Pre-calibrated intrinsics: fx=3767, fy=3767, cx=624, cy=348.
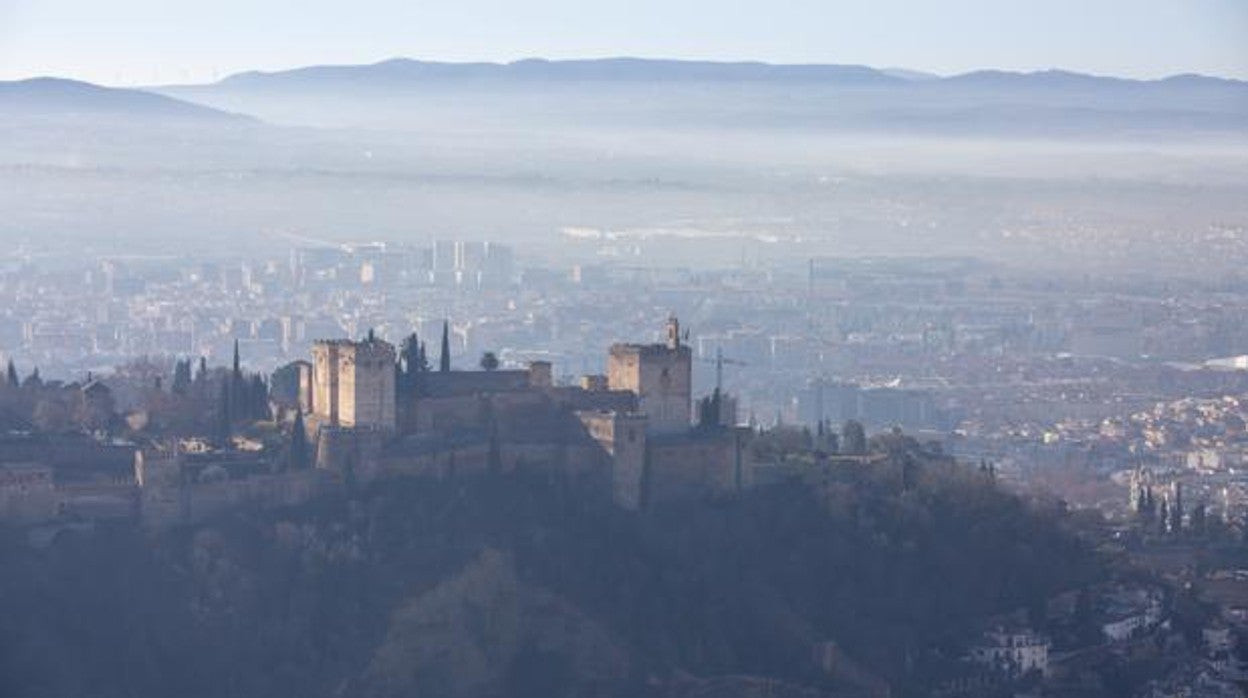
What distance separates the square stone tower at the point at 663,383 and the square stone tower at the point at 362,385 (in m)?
2.54

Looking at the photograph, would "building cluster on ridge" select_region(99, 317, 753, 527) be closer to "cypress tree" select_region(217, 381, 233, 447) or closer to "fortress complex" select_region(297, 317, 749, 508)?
"fortress complex" select_region(297, 317, 749, 508)

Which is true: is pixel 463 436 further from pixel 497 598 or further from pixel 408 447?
pixel 497 598

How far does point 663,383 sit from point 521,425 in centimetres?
153

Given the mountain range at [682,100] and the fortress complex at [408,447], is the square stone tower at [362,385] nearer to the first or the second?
the fortress complex at [408,447]

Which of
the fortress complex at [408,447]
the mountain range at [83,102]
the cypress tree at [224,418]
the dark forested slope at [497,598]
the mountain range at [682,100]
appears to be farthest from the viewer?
the mountain range at [682,100]

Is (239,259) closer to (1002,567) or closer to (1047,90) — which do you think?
(1047,90)

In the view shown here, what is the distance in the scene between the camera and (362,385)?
3428 cm

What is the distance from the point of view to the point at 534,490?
34.6m

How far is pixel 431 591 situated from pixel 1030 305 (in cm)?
4126

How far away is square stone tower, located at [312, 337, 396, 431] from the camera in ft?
112

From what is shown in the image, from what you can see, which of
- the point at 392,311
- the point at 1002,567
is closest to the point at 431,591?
the point at 1002,567

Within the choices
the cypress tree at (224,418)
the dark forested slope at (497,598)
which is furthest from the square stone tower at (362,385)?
the cypress tree at (224,418)

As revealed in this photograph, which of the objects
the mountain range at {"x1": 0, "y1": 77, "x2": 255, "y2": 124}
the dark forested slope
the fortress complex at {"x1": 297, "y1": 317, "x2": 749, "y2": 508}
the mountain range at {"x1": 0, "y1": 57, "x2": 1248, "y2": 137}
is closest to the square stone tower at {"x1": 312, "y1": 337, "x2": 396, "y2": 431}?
the fortress complex at {"x1": 297, "y1": 317, "x2": 749, "y2": 508}

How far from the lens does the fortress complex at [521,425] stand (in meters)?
34.3
